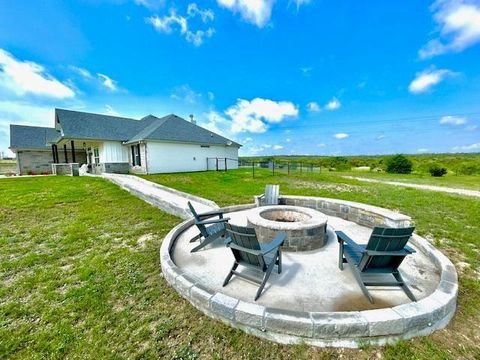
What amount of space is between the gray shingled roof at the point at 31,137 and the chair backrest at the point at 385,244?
2911cm

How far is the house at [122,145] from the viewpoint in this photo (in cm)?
1855

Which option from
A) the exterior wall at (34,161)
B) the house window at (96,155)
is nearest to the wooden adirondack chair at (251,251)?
the house window at (96,155)

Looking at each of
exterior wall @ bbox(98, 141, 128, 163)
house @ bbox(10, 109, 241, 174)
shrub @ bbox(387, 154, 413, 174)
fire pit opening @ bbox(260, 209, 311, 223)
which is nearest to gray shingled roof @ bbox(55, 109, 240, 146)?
house @ bbox(10, 109, 241, 174)

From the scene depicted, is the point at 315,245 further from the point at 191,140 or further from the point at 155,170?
the point at 191,140

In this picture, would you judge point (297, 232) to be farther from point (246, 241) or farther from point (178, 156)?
point (178, 156)

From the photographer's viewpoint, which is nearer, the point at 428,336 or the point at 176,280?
the point at 428,336

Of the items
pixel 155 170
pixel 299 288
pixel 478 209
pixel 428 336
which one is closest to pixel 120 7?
pixel 155 170

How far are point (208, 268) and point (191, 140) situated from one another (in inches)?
738

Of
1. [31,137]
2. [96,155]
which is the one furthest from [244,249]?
[31,137]

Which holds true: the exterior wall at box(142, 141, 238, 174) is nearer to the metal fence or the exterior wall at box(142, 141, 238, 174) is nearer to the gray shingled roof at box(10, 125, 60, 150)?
the metal fence

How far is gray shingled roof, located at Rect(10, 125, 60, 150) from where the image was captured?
22516mm

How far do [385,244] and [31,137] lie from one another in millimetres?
34322

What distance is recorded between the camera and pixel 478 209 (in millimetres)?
7242

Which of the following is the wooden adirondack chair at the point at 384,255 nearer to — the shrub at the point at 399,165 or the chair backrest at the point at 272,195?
the chair backrest at the point at 272,195
